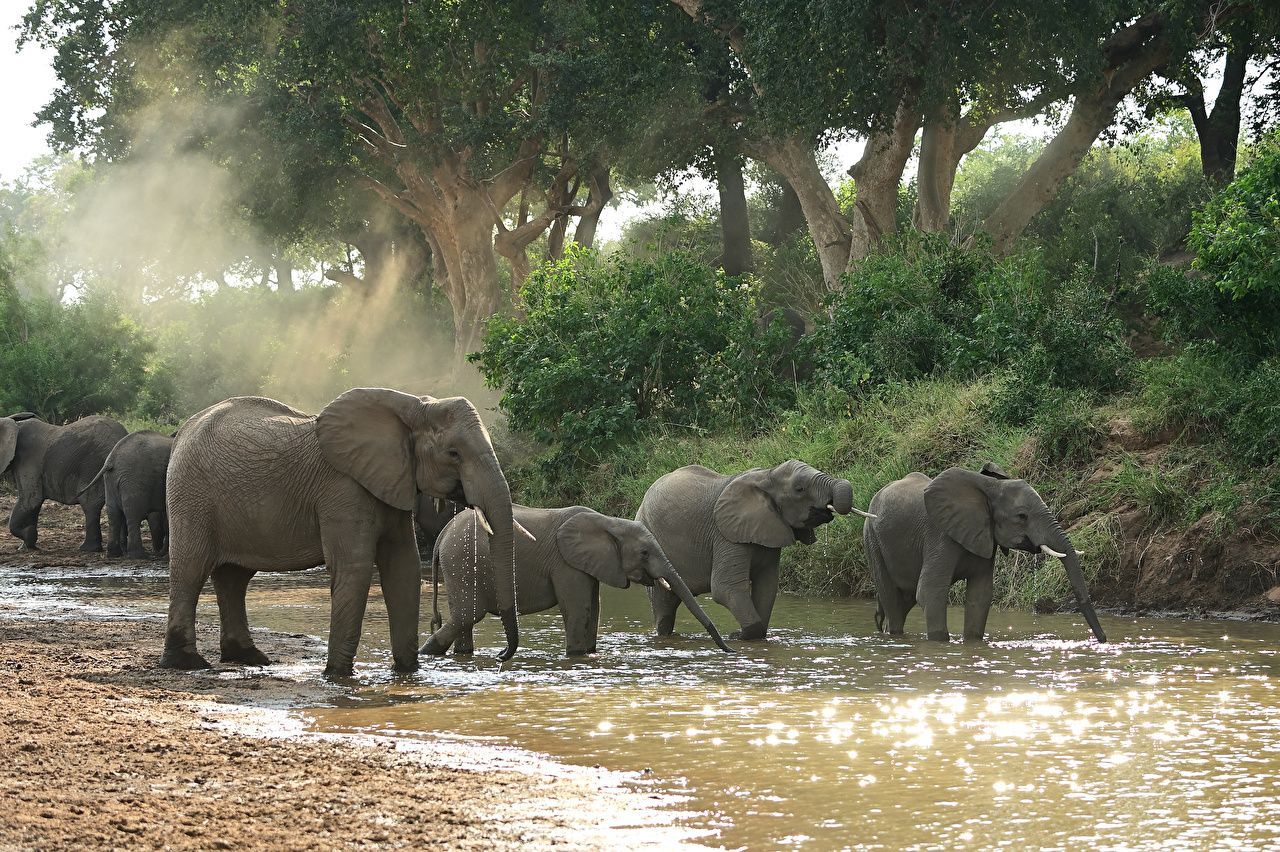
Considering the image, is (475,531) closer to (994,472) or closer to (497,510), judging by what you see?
(497,510)

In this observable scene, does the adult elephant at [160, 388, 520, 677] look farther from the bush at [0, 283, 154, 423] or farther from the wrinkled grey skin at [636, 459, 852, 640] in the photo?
the bush at [0, 283, 154, 423]

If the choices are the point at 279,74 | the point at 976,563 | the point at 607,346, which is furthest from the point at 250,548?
the point at 279,74

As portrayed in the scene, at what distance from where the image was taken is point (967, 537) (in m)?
12.3

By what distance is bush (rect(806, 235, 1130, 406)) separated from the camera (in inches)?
710

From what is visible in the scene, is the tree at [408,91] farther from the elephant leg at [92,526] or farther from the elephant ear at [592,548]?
the elephant ear at [592,548]

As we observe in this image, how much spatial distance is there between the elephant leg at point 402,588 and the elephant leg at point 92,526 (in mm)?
14204

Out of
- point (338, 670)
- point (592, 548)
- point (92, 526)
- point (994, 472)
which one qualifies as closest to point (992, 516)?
point (994, 472)

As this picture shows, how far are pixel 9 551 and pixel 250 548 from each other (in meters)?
14.5

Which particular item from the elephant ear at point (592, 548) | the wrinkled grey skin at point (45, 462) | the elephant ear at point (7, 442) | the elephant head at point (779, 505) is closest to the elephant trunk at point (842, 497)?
the elephant head at point (779, 505)

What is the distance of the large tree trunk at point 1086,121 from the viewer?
25031 mm

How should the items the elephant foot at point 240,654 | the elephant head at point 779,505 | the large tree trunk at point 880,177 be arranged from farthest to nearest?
the large tree trunk at point 880,177
the elephant head at point 779,505
the elephant foot at point 240,654

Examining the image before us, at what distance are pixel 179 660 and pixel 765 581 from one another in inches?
195

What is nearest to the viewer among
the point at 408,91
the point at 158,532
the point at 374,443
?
the point at 374,443

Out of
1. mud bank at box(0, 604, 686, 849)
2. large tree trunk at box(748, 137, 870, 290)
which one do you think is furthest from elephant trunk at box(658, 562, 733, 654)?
large tree trunk at box(748, 137, 870, 290)
